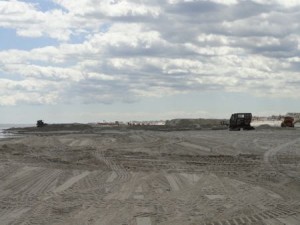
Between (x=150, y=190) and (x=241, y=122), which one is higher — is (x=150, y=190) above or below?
below

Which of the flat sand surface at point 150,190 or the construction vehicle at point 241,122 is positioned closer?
the flat sand surface at point 150,190

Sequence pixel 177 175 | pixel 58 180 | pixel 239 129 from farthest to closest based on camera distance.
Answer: pixel 239 129
pixel 177 175
pixel 58 180

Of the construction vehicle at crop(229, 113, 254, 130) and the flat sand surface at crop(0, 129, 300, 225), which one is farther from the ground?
the construction vehicle at crop(229, 113, 254, 130)

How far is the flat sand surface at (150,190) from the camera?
966 centimetres

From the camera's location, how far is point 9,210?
1040 centimetres

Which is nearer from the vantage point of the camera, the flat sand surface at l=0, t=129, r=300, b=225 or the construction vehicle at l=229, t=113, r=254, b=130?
the flat sand surface at l=0, t=129, r=300, b=225

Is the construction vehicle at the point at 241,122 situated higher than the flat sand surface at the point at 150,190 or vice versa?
the construction vehicle at the point at 241,122

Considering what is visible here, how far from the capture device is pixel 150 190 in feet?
42.5

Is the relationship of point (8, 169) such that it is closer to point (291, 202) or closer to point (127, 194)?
point (127, 194)

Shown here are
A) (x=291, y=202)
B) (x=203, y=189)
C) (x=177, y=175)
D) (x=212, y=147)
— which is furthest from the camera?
(x=212, y=147)

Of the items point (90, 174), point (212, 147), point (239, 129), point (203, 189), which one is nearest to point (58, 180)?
point (90, 174)

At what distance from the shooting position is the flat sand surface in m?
9.66

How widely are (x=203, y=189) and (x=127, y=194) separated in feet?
6.89

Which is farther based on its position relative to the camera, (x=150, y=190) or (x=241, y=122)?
(x=241, y=122)
